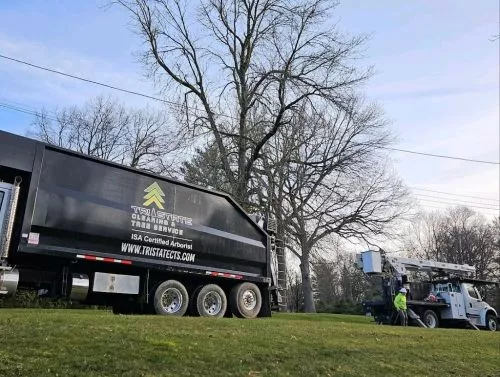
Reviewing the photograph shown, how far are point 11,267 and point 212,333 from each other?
4.14m

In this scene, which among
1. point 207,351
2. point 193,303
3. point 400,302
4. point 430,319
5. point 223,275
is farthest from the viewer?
point 430,319

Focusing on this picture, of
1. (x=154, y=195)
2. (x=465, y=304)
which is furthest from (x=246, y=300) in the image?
(x=465, y=304)

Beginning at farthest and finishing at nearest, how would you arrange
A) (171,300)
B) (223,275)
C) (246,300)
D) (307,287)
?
(307,287) → (246,300) → (223,275) → (171,300)

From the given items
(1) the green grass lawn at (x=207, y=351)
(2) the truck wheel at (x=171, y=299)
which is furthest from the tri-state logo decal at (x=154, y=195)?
(1) the green grass lawn at (x=207, y=351)

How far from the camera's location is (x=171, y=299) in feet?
41.3

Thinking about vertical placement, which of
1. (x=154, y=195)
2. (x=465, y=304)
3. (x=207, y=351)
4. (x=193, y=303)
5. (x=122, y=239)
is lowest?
(x=207, y=351)

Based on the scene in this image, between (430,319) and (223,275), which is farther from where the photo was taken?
(430,319)

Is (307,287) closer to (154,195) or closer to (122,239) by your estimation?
(154,195)

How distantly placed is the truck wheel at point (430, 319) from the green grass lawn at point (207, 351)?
1231 centimetres

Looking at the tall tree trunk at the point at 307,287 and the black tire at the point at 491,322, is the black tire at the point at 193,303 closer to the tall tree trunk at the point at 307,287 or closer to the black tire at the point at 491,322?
the black tire at the point at 491,322

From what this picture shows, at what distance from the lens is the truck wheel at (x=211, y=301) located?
510 inches

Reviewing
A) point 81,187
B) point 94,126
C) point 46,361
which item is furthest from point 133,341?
point 94,126

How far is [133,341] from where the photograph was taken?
7.30m

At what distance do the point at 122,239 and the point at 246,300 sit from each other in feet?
A: 13.7
